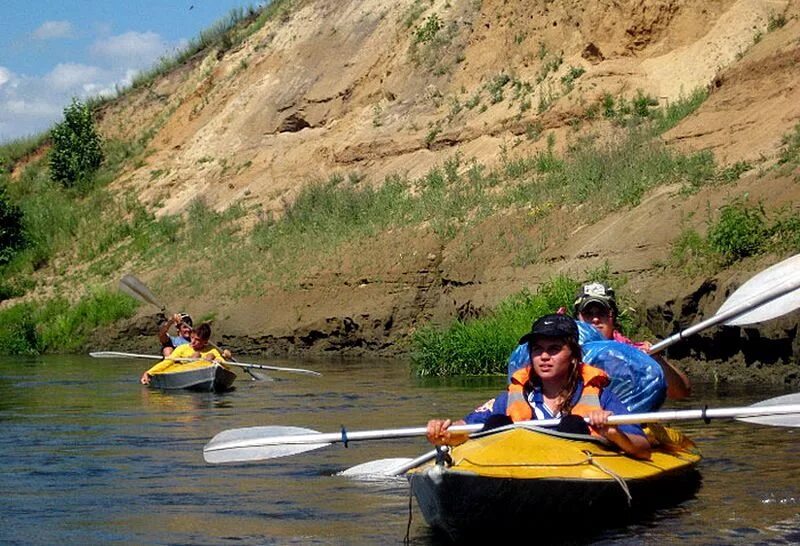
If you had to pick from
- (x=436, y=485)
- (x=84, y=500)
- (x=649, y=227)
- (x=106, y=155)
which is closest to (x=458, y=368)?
(x=649, y=227)

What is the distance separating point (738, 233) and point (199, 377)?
22.4 feet

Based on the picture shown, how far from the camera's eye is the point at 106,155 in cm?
4338

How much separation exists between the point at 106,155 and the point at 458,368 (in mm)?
26506

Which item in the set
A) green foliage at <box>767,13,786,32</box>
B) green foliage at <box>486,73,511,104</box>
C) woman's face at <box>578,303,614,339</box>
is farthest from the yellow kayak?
green foliage at <box>486,73,511,104</box>

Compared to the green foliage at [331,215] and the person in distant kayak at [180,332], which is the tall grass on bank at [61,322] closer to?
the green foliage at [331,215]

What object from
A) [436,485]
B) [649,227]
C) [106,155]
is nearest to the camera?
[436,485]

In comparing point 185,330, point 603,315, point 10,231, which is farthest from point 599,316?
point 10,231

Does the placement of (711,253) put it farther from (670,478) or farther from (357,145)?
(357,145)

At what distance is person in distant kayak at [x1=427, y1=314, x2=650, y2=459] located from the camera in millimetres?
7395

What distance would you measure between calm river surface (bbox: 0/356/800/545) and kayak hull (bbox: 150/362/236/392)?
0.63 metres

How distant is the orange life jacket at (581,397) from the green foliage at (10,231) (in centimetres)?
3230

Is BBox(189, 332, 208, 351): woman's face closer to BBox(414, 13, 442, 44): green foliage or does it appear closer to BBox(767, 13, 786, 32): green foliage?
BBox(767, 13, 786, 32): green foliage

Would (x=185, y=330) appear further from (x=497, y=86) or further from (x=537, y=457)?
(x=537, y=457)

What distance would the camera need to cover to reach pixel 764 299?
8.72 meters
